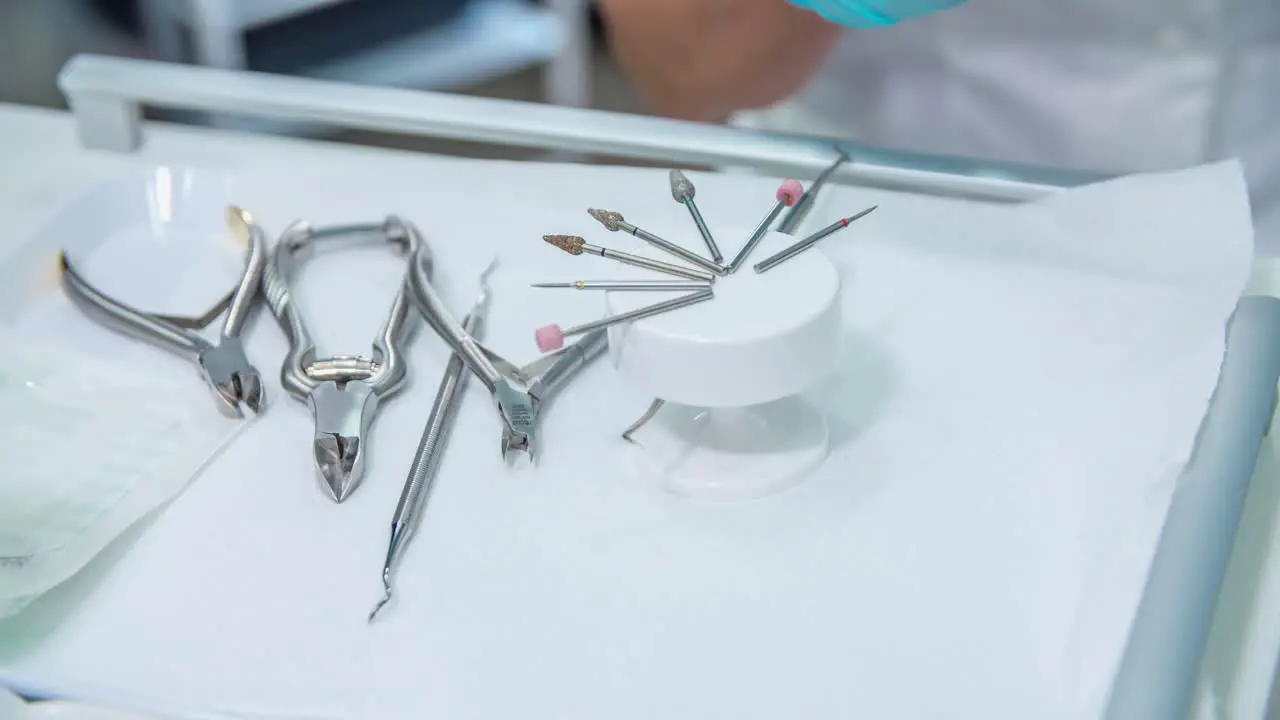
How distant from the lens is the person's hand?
0.73 meters

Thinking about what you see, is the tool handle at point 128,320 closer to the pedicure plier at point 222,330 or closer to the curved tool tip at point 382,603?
the pedicure plier at point 222,330

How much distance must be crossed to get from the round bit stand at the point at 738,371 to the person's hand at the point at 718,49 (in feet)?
1.18

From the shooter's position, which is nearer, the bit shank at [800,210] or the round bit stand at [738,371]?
the round bit stand at [738,371]

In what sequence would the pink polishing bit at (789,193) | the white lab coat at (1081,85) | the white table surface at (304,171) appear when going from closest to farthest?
the white table surface at (304,171) → the pink polishing bit at (789,193) → the white lab coat at (1081,85)

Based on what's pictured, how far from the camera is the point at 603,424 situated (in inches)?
16.5

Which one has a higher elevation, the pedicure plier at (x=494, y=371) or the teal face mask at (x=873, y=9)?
the teal face mask at (x=873, y=9)

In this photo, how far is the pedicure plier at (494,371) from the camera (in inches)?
15.8

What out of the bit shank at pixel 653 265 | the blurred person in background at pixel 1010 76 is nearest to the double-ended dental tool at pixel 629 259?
the bit shank at pixel 653 265

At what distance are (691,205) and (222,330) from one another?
7.2 inches

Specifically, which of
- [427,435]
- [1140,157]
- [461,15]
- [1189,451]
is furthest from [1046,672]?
[461,15]

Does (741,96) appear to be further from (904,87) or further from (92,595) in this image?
(92,595)

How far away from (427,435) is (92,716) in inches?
5.0

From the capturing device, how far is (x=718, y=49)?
2.50ft

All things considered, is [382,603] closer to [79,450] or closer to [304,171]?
[79,450]
